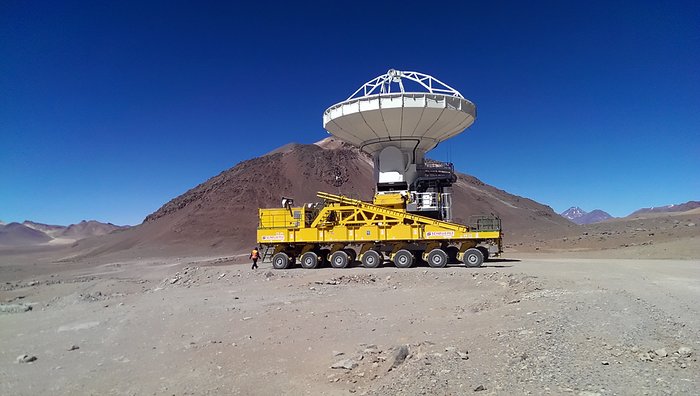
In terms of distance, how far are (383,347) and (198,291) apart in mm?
11016

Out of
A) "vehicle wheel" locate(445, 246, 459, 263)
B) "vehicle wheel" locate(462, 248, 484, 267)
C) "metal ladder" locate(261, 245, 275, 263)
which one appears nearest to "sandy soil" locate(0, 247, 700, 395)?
"vehicle wheel" locate(462, 248, 484, 267)

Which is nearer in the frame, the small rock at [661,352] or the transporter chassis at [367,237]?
the small rock at [661,352]

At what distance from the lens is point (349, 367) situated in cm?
729

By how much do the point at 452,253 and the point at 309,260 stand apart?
719cm

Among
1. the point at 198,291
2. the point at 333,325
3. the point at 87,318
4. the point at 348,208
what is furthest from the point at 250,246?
the point at 333,325

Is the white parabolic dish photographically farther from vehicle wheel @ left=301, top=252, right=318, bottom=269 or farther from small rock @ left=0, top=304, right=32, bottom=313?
small rock @ left=0, top=304, right=32, bottom=313

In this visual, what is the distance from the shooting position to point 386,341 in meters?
8.95

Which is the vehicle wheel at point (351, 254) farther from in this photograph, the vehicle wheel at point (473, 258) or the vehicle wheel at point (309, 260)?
the vehicle wheel at point (473, 258)

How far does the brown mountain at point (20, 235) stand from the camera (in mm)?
172250

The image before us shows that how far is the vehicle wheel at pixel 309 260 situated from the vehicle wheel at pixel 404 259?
167 inches

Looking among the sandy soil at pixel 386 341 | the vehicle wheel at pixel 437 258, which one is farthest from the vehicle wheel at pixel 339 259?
the sandy soil at pixel 386 341

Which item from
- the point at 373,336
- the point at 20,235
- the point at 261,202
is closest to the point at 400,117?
the point at 373,336

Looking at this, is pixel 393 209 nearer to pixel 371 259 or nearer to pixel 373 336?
pixel 371 259

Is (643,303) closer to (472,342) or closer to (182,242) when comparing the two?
(472,342)
